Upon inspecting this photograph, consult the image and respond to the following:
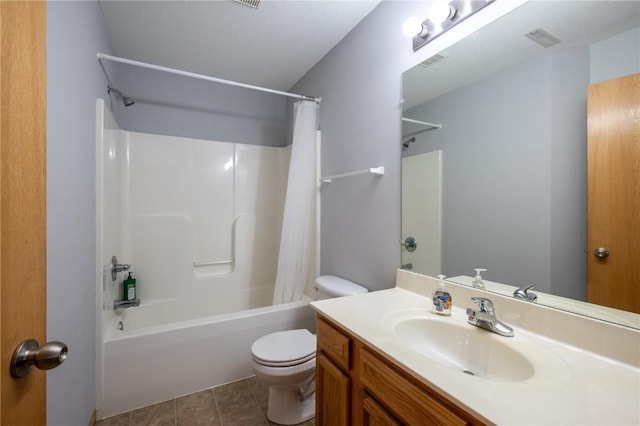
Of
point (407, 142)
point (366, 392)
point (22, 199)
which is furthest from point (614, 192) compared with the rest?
point (22, 199)

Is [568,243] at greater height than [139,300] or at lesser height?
greater

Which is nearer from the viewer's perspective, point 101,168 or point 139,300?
point 101,168

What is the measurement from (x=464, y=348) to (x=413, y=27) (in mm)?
1467

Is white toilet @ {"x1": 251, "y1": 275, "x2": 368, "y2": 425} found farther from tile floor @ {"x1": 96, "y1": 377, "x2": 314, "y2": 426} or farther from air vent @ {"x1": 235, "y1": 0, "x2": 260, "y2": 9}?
air vent @ {"x1": 235, "y1": 0, "x2": 260, "y2": 9}

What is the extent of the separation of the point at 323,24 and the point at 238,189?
1.63m

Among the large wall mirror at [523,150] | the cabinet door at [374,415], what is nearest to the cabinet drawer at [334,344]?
the cabinet door at [374,415]

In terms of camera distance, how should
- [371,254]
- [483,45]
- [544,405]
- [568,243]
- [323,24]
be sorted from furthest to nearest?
1. [323,24]
2. [371,254]
3. [483,45]
4. [568,243]
5. [544,405]

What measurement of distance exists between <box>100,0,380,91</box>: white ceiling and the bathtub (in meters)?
2.02

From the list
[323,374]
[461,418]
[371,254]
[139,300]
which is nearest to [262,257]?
[139,300]

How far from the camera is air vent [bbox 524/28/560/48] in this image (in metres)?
0.97

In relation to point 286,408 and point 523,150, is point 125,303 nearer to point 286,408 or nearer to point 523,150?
point 286,408

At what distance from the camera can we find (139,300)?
7.50 feet

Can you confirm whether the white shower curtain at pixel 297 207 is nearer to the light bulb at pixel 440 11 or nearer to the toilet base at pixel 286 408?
the toilet base at pixel 286 408

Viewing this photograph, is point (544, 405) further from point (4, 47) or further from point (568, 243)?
point (4, 47)
